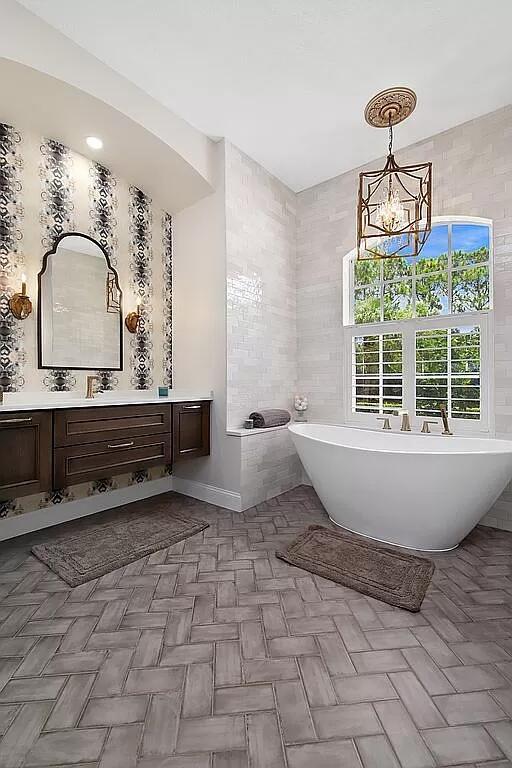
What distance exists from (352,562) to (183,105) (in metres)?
3.58

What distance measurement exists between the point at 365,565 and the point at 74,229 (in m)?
3.32

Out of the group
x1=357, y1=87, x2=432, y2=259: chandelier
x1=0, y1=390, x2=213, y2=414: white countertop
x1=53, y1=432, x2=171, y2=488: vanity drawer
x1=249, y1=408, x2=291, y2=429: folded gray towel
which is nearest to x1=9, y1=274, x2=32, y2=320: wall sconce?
x1=0, y1=390, x2=213, y2=414: white countertop

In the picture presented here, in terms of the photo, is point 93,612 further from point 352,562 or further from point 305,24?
point 305,24

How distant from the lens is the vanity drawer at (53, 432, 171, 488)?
8.11ft

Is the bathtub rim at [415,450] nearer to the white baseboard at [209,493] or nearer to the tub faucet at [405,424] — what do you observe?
the tub faucet at [405,424]

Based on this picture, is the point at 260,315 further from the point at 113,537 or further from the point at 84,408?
the point at 113,537

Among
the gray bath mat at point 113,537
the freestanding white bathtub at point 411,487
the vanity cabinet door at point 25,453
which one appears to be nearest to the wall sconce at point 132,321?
the vanity cabinet door at point 25,453

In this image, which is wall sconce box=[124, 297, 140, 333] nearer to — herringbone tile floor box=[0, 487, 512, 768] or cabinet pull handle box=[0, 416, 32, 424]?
cabinet pull handle box=[0, 416, 32, 424]

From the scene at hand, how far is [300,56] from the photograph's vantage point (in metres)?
2.52

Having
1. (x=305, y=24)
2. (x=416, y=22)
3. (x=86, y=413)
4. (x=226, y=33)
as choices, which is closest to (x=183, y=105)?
(x=226, y=33)

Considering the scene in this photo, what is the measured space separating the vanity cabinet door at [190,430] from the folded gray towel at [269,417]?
45 cm

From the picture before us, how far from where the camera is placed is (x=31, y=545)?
2.58m

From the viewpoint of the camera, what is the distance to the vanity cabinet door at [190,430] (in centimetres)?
321

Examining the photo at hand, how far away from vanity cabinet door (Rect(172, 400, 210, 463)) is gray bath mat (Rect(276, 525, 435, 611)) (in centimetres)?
121
